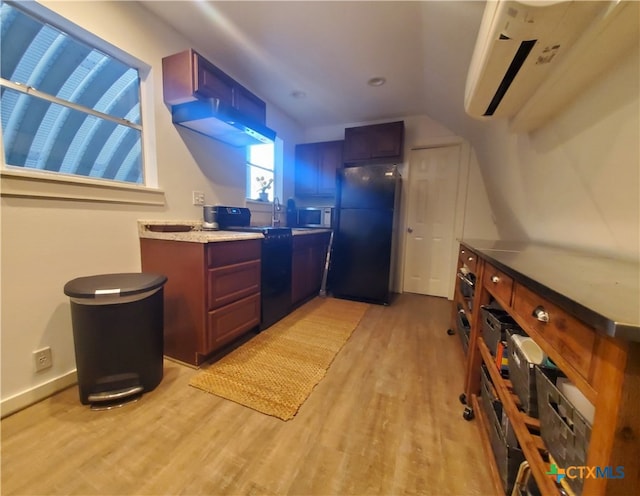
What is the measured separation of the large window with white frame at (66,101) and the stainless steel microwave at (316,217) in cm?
206

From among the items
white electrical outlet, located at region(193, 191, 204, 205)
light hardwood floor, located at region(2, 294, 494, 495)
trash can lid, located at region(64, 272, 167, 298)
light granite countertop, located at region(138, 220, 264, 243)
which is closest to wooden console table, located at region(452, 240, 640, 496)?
light hardwood floor, located at region(2, 294, 494, 495)

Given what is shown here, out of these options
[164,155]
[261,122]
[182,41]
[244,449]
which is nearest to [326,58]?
[261,122]

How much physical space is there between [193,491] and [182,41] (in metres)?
2.92

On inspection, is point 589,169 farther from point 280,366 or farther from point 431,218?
point 431,218

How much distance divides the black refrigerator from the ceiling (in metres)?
0.86

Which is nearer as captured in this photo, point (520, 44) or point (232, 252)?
point (520, 44)

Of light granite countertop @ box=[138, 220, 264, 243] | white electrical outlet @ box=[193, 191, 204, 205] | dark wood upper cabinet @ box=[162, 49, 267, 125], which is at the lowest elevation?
light granite countertop @ box=[138, 220, 264, 243]

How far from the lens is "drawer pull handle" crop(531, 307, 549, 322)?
2.24 ft

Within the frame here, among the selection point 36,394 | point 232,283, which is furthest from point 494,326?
point 36,394

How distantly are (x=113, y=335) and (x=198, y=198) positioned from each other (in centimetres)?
134

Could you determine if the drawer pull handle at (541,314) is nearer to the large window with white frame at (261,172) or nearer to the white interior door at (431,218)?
the large window with white frame at (261,172)

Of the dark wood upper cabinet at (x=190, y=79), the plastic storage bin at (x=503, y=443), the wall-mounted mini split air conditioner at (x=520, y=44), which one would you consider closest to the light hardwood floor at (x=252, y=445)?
the plastic storage bin at (x=503, y=443)

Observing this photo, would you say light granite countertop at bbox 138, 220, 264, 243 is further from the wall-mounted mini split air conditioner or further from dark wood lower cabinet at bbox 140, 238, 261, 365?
the wall-mounted mini split air conditioner

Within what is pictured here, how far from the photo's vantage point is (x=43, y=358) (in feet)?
4.75
